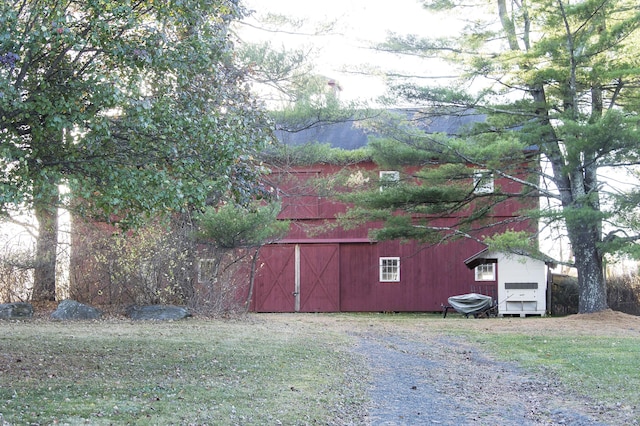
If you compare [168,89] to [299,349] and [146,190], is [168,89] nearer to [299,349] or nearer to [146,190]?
[146,190]

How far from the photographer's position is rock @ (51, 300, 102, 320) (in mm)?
16844

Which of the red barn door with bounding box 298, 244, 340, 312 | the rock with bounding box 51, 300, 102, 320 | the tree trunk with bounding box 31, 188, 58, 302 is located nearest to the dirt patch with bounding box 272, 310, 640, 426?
the rock with bounding box 51, 300, 102, 320

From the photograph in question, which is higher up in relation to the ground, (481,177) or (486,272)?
(481,177)

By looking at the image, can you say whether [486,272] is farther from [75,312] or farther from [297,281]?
[75,312]

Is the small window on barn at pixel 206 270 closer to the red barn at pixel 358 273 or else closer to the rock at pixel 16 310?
the rock at pixel 16 310

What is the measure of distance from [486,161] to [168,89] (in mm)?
10966

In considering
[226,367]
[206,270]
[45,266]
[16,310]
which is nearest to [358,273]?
[206,270]

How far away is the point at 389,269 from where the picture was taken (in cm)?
2478

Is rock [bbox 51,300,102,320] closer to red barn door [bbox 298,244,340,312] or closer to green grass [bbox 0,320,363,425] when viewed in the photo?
green grass [bbox 0,320,363,425]

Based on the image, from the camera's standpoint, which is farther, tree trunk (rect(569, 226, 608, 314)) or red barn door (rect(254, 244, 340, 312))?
red barn door (rect(254, 244, 340, 312))

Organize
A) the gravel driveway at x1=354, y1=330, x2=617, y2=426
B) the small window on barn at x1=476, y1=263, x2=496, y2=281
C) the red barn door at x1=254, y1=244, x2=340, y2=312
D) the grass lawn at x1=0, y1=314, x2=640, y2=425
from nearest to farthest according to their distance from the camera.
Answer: the grass lawn at x1=0, y1=314, x2=640, y2=425
the gravel driveway at x1=354, y1=330, x2=617, y2=426
the small window on barn at x1=476, y1=263, x2=496, y2=281
the red barn door at x1=254, y1=244, x2=340, y2=312

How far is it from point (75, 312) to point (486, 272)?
1365 centimetres

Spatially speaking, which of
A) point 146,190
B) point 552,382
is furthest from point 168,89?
point 552,382

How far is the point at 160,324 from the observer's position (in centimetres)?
1533
